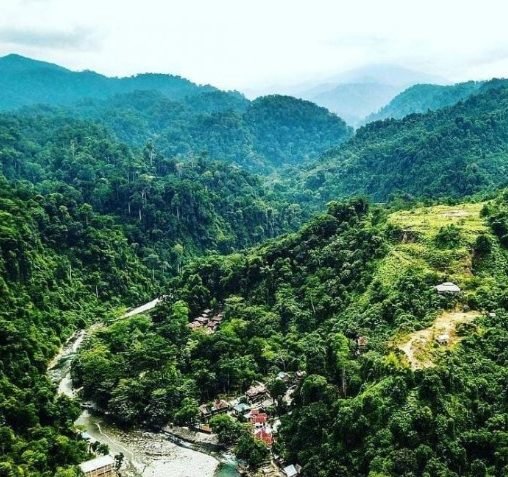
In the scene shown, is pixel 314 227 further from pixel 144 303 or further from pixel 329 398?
pixel 329 398

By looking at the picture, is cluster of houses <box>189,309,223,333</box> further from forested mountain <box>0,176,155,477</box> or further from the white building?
the white building

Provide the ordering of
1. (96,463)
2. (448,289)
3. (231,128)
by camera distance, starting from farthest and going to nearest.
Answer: (231,128), (448,289), (96,463)

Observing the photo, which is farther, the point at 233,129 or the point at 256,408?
the point at 233,129

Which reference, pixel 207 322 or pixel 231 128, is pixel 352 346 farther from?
pixel 231 128

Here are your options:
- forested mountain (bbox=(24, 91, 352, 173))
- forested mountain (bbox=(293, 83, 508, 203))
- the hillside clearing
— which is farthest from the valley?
forested mountain (bbox=(24, 91, 352, 173))

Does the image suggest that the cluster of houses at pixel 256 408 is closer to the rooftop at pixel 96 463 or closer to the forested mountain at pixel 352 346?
the forested mountain at pixel 352 346

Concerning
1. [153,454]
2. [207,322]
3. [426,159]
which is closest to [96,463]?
[153,454]
